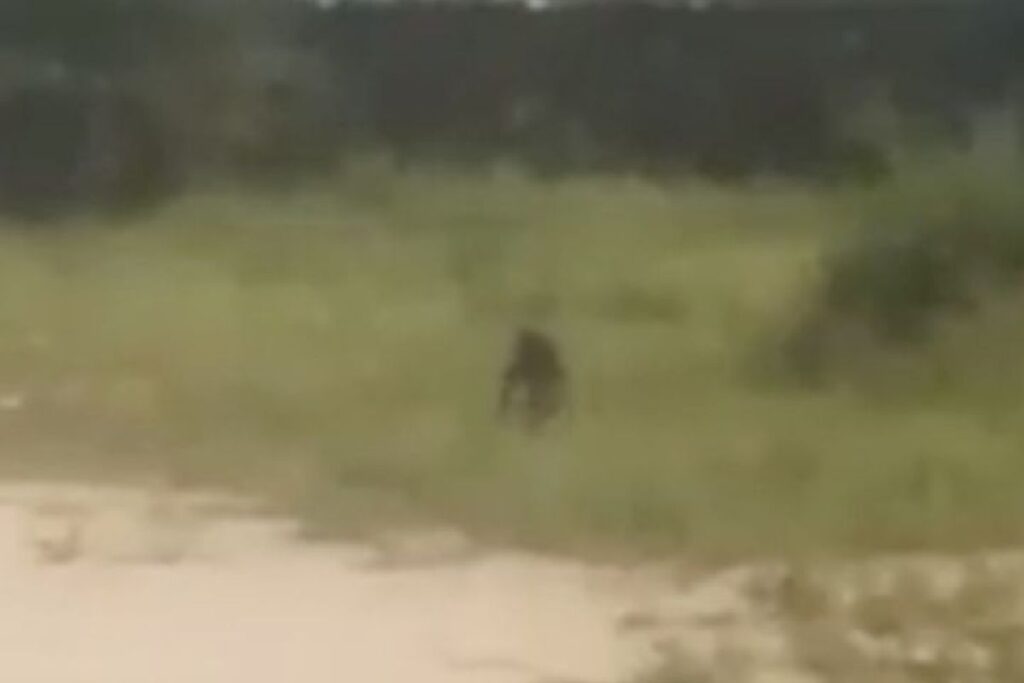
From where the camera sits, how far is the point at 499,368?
1.40 metres

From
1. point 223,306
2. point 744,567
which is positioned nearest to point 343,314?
point 223,306

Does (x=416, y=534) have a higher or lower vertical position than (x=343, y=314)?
lower

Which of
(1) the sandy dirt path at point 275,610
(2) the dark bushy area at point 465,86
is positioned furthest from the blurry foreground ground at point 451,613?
(2) the dark bushy area at point 465,86

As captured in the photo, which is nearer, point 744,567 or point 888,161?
point 744,567

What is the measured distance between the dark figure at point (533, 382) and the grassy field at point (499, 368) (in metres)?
0.01

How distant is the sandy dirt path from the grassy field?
0.03 meters

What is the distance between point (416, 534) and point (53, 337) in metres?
0.29

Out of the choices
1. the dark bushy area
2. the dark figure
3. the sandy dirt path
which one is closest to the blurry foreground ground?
the sandy dirt path

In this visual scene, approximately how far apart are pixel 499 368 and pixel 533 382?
22 millimetres

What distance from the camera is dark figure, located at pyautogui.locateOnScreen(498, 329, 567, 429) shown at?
1.38 meters

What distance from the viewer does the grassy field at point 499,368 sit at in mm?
1318

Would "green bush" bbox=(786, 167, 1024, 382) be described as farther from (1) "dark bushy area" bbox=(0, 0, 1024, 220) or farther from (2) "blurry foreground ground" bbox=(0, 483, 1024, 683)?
(2) "blurry foreground ground" bbox=(0, 483, 1024, 683)

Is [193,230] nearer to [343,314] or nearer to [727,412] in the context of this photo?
[343,314]

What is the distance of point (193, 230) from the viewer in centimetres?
151
